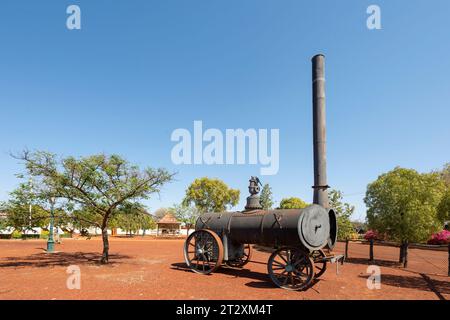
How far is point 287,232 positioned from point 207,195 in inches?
1620

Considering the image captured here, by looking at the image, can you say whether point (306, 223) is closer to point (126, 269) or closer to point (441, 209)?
point (441, 209)

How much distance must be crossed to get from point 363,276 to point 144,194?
36.9 feet

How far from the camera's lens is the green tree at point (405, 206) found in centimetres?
1556

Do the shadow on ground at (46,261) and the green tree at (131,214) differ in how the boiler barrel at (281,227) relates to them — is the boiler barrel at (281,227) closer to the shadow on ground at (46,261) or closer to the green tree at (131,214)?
the green tree at (131,214)

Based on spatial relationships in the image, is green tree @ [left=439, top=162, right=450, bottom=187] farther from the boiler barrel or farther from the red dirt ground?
the boiler barrel

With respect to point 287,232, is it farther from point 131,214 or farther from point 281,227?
point 131,214

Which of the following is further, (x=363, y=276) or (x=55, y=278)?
(x=363, y=276)

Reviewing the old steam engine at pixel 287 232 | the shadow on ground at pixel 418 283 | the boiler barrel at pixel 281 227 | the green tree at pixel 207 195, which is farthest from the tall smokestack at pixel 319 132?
the green tree at pixel 207 195

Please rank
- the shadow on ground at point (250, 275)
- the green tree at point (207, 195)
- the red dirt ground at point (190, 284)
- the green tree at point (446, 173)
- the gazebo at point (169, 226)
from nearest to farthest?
1. the red dirt ground at point (190, 284)
2. the shadow on ground at point (250, 275)
3. the green tree at point (446, 173)
4. the green tree at point (207, 195)
5. the gazebo at point (169, 226)

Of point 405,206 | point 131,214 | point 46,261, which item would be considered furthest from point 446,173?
point 46,261

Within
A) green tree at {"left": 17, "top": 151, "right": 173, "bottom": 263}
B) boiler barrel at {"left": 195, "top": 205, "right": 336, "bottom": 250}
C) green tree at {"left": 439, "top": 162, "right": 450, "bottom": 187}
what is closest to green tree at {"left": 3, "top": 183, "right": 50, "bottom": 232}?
green tree at {"left": 17, "top": 151, "right": 173, "bottom": 263}

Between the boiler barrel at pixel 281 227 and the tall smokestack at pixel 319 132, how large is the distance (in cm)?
107

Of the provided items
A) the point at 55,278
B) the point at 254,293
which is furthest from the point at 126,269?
the point at 254,293
